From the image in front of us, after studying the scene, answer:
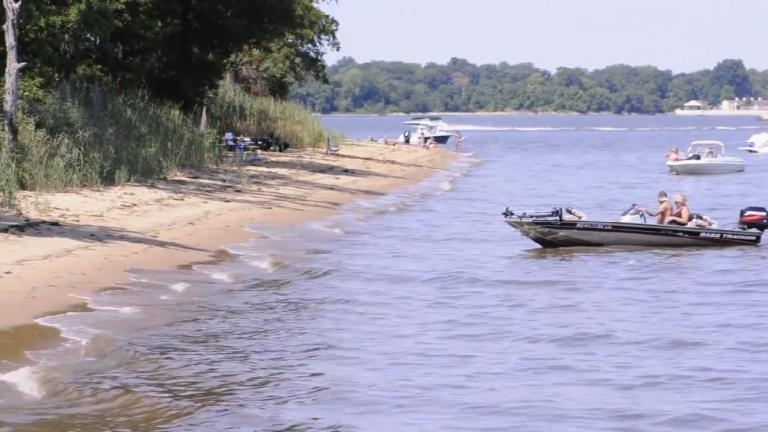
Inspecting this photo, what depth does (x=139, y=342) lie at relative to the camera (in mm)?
13141

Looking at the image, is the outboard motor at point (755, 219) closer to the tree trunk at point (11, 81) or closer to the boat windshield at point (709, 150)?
the tree trunk at point (11, 81)

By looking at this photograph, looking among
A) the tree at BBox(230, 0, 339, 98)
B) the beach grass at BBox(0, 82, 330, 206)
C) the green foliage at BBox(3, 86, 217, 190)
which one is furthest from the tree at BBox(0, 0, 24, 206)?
the tree at BBox(230, 0, 339, 98)

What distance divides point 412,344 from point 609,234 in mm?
9919

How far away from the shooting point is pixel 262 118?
155 feet

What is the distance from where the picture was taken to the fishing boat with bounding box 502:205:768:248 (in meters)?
23.1

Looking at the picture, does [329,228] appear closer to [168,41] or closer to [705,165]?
[168,41]

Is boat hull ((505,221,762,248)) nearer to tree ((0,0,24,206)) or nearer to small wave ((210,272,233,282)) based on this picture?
small wave ((210,272,233,282))

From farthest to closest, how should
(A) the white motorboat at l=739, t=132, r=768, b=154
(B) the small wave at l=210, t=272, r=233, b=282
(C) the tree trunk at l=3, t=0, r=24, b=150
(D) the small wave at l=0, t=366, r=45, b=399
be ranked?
(A) the white motorboat at l=739, t=132, r=768, b=154, (C) the tree trunk at l=3, t=0, r=24, b=150, (B) the small wave at l=210, t=272, r=233, b=282, (D) the small wave at l=0, t=366, r=45, b=399

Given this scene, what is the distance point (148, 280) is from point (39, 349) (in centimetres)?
450

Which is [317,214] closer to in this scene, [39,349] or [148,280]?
[148,280]

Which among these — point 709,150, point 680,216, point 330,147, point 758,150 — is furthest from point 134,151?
point 758,150

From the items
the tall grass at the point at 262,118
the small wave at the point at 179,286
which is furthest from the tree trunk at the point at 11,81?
the tall grass at the point at 262,118

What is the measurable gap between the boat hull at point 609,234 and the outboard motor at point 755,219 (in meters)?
0.99

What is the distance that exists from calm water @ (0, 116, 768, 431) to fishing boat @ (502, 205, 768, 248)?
297 millimetres
